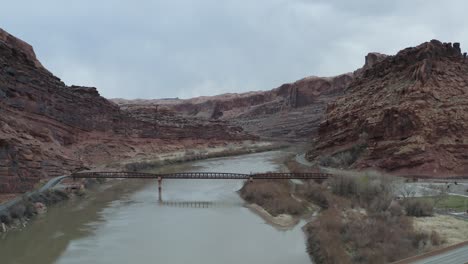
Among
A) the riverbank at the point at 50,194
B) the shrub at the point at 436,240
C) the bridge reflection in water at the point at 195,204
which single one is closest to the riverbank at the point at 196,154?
the riverbank at the point at 50,194

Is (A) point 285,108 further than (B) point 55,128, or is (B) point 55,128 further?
(A) point 285,108

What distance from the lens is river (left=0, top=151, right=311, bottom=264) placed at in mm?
18438

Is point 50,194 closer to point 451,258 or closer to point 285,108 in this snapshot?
point 451,258

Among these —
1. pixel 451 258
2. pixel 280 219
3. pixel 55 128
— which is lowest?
pixel 280 219

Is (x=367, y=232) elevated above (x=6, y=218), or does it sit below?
below

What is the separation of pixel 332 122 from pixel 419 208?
30073 millimetres

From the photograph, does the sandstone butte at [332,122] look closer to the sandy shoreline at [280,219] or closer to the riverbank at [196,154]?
the riverbank at [196,154]

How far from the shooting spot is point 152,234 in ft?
73.5

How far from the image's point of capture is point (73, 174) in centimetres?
3650

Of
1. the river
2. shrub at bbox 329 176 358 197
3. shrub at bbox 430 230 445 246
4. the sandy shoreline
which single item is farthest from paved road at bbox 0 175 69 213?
shrub at bbox 430 230 445 246

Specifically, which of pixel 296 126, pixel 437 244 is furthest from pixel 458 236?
pixel 296 126

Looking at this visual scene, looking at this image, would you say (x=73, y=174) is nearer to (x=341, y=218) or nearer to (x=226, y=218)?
(x=226, y=218)

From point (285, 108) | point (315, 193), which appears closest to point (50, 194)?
point (315, 193)

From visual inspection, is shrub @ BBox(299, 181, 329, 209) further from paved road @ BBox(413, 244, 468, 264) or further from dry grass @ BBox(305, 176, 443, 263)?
paved road @ BBox(413, 244, 468, 264)
